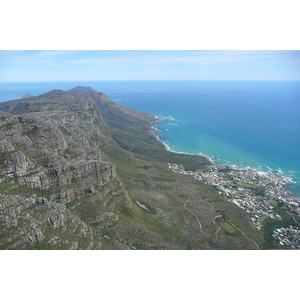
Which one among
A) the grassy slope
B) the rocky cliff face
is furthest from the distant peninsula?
the grassy slope

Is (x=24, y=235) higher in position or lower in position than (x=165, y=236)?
higher

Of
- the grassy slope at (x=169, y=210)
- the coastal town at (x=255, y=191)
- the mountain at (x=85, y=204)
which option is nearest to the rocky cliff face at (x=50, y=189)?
the mountain at (x=85, y=204)

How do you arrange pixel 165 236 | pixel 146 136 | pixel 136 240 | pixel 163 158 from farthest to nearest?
pixel 146 136
pixel 163 158
pixel 165 236
pixel 136 240

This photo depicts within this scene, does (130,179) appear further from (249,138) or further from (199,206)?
(249,138)

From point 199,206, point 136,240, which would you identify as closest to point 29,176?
point 136,240

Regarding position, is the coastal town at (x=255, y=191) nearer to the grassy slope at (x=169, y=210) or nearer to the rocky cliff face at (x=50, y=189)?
the grassy slope at (x=169, y=210)

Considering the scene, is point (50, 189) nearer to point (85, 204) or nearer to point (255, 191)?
point (85, 204)
